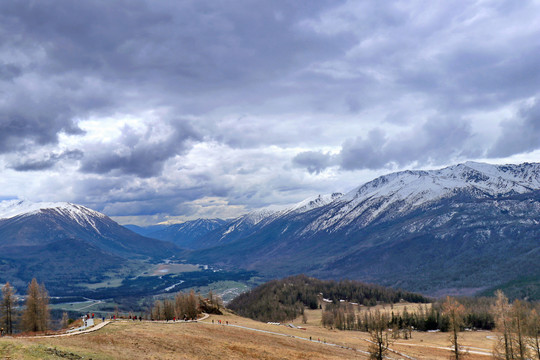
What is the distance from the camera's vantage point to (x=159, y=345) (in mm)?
59250

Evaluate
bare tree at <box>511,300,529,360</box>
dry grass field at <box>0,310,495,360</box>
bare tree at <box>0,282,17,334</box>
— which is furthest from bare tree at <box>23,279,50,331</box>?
bare tree at <box>511,300,529,360</box>

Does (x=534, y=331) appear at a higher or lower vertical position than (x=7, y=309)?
lower

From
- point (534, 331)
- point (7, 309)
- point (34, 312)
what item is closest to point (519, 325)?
point (534, 331)

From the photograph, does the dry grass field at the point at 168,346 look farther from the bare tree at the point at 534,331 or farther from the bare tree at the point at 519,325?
the bare tree at the point at 534,331

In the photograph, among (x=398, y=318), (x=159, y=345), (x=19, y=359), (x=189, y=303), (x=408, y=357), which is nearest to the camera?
(x=19, y=359)

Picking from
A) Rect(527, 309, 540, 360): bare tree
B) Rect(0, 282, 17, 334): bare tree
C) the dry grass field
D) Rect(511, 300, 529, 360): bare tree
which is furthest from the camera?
Rect(0, 282, 17, 334): bare tree

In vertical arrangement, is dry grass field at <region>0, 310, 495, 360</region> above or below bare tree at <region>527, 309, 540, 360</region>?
above

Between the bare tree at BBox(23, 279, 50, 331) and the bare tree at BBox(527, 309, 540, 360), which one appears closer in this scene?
the bare tree at BBox(527, 309, 540, 360)

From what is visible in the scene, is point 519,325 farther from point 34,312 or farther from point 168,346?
point 34,312

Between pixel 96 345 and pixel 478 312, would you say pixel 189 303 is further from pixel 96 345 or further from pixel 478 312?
pixel 478 312

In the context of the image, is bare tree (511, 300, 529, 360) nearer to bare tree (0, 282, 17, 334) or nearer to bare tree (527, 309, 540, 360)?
bare tree (527, 309, 540, 360)

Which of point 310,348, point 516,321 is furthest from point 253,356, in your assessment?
point 516,321

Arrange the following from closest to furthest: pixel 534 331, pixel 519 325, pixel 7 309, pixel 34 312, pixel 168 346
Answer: pixel 168 346
pixel 519 325
pixel 534 331
pixel 7 309
pixel 34 312

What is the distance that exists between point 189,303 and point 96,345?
74.7 metres
